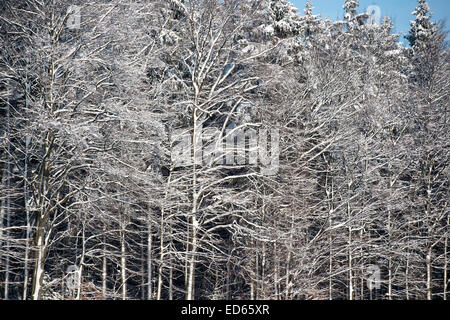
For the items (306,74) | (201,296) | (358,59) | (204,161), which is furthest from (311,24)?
(201,296)

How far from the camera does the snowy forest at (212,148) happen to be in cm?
1245

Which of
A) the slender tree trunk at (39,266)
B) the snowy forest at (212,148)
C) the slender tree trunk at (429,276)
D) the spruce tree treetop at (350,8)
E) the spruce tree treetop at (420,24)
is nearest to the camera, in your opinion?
the slender tree trunk at (39,266)

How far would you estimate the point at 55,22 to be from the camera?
12141 mm

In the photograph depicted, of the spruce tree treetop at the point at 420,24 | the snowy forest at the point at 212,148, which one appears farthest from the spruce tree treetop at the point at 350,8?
the spruce tree treetop at the point at 420,24

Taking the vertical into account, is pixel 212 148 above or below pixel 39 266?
above

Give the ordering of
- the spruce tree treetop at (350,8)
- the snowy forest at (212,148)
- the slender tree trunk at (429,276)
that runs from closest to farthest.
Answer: the snowy forest at (212,148), the slender tree trunk at (429,276), the spruce tree treetop at (350,8)

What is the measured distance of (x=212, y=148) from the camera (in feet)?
54.2

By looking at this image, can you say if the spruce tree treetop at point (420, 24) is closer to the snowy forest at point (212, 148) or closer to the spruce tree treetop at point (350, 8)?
the snowy forest at point (212, 148)

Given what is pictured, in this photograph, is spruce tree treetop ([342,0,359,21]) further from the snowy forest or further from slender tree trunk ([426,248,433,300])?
slender tree trunk ([426,248,433,300])

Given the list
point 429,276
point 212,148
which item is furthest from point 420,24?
point 212,148

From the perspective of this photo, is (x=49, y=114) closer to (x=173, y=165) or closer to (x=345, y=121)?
(x=173, y=165)

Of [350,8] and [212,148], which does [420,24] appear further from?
[212,148]
